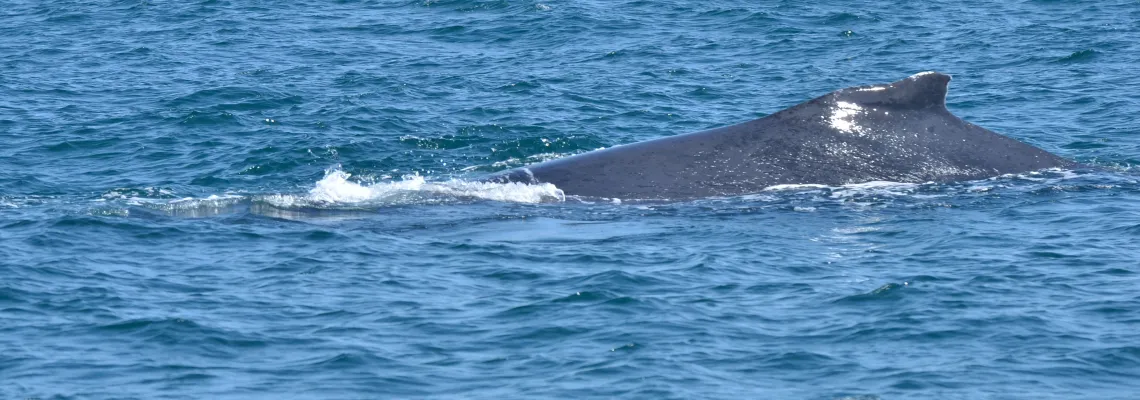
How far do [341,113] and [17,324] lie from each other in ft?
44.0

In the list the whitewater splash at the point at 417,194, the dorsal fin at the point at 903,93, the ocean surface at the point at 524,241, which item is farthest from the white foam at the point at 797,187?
the whitewater splash at the point at 417,194

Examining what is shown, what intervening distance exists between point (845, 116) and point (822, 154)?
1.79 ft

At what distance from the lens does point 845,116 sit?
61.9 ft

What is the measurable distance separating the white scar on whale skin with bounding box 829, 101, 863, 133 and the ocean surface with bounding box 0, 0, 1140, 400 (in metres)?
0.82

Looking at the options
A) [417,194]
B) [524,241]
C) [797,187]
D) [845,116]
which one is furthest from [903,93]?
[417,194]

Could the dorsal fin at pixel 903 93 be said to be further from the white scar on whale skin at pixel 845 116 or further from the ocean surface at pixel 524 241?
the ocean surface at pixel 524 241

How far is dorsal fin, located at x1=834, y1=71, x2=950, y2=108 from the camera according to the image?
18.6 meters

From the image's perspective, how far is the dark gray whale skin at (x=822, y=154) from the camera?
18.7 metres

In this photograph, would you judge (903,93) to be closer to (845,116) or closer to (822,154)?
(845,116)

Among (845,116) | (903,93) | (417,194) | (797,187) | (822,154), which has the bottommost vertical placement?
(417,194)

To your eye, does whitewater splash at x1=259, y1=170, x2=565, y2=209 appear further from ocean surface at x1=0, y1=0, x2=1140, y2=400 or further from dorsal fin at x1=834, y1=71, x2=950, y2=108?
dorsal fin at x1=834, y1=71, x2=950, y2=108

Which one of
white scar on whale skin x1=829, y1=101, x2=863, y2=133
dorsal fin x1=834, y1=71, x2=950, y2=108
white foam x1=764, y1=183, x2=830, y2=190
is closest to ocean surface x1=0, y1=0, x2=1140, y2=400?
white foam x1=764, y1=183, x2=830, y2=190

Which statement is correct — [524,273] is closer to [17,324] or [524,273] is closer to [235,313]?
[235,313]

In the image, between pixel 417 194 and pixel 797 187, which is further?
pixel 417 194
